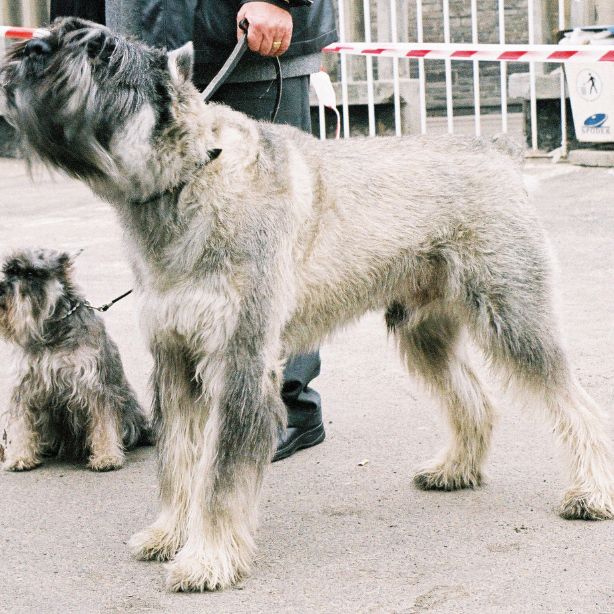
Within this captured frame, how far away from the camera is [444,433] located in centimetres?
500

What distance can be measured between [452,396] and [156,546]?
58.1 inches

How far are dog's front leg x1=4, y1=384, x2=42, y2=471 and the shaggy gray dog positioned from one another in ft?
3.92

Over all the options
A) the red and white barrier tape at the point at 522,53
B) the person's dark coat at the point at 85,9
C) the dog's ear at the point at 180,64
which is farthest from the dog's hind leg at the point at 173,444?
the red and white barrier tape at the point at 522,53

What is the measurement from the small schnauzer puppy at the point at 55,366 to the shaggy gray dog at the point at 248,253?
3.44 ft

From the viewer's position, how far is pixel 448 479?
469 cm

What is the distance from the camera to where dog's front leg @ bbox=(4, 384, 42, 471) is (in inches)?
200

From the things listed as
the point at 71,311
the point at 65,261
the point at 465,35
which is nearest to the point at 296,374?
the point at 71,311

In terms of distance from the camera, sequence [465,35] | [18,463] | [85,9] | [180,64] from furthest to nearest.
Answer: [465,35] < [18,463] < [85,9] < [180,64]

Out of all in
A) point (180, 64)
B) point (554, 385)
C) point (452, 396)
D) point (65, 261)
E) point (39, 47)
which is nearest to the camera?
point (39, 47)

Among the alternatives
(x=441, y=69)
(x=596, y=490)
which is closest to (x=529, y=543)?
(x=596, y=490)

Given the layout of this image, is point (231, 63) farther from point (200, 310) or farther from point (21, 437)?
point (21, 437)

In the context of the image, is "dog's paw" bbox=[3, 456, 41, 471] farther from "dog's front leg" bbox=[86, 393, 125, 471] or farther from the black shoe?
the black shoe

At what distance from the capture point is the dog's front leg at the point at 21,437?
5.08m

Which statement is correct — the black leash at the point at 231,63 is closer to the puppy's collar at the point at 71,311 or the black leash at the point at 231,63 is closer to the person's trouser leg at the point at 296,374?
the person's trouser leg at the point at 296,374
